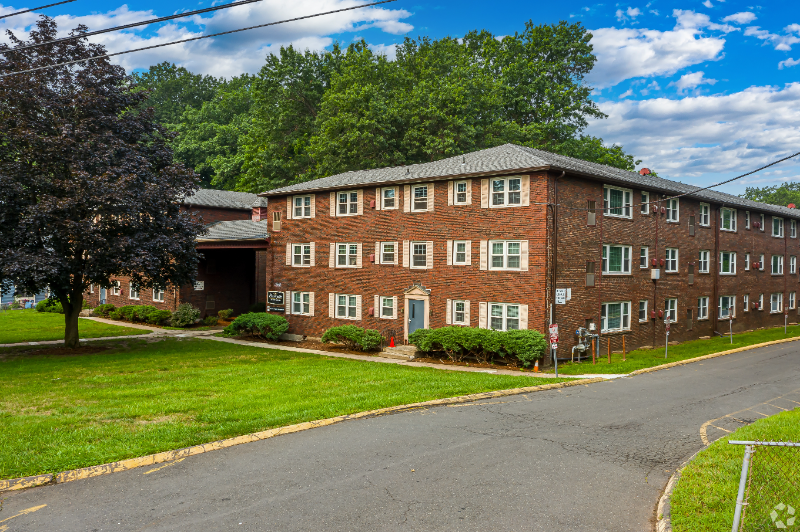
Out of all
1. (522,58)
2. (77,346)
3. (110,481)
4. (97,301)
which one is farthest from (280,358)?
(522,58)

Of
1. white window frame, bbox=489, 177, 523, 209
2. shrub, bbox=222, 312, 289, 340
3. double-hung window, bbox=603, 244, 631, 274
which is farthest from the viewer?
shrub, bbox=222, 312, 289, 340

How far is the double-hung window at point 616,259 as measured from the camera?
84.0ft

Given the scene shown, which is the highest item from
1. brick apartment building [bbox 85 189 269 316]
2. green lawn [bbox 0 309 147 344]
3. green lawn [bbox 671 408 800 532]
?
brick apartment building [bbox 85 189 269 316]

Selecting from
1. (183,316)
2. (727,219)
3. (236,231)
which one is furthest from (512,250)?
(183,316)

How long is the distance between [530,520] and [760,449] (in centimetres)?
423

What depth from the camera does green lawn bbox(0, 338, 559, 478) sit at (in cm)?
996

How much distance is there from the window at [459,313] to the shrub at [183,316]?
61.6 ft

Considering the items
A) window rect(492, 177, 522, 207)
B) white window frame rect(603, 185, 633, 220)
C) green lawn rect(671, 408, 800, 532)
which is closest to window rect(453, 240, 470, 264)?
window rect(492, 177, 522, 207)

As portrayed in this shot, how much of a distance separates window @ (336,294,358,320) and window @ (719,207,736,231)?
72.3 feet

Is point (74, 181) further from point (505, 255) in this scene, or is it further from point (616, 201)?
point (616, 201)

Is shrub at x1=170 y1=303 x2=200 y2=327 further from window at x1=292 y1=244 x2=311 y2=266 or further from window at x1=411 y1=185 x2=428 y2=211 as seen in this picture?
window at x1=411 y1=185 x2=428 y2=211

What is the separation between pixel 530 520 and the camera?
7.23 m

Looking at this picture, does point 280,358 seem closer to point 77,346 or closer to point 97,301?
point 77,346

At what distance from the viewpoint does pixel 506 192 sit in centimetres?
2409
